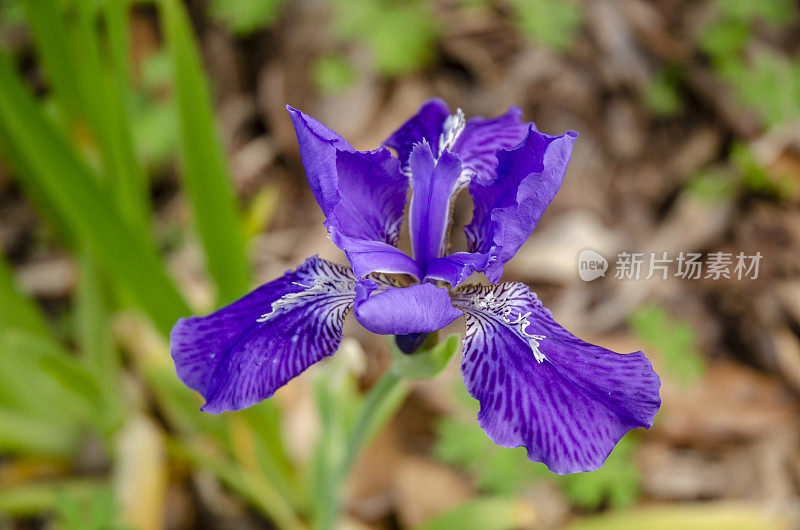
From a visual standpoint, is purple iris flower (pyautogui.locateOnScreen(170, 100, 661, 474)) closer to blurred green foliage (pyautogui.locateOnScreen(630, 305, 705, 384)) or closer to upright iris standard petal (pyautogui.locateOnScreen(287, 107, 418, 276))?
upright iris standard petal (pyautogui.locateOnScreen(287, 107, 418, 276))

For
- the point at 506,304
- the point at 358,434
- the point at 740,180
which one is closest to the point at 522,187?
the point at 506,304

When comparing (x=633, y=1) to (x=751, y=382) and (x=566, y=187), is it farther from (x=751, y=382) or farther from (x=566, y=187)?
(x=751, y=382)

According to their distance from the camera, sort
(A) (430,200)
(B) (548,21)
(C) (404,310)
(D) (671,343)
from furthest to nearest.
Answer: (B) (548,21) < (D) (671,343) < (A) (430,200) < (C) (404,310)

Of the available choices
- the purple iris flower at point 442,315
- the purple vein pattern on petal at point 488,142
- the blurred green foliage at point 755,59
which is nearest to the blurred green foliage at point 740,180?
the blurred green foliage at point 755,59

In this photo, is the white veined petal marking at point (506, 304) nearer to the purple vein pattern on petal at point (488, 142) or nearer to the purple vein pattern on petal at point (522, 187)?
the purple vein pattern on petal at point (522, 187)

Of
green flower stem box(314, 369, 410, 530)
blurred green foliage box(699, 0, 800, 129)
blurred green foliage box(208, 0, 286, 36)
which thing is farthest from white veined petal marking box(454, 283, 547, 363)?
blurred green foliage box(208, 0, 286, 36)

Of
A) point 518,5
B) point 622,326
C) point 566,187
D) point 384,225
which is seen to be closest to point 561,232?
point 566,187

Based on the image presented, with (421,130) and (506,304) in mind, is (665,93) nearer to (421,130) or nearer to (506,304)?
(421,130)
